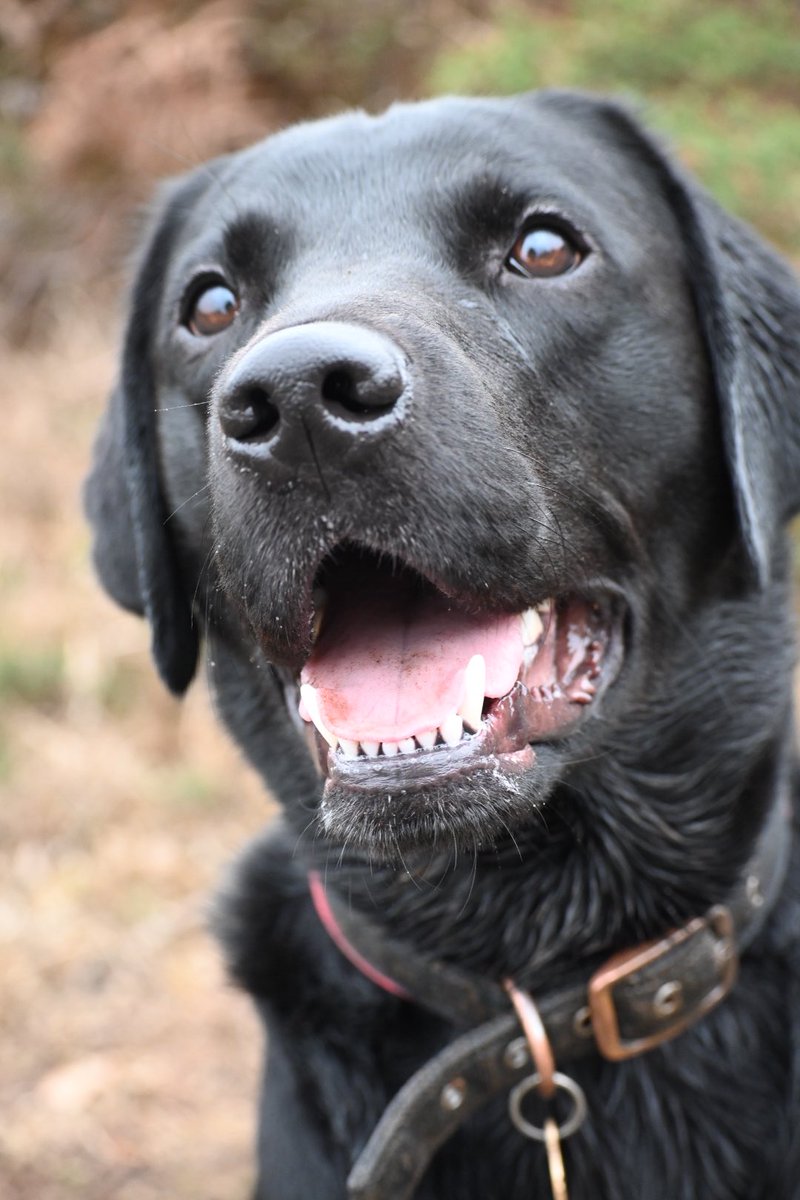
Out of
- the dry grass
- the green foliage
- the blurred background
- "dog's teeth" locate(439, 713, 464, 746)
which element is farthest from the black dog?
the green foliage

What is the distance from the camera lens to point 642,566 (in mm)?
2309

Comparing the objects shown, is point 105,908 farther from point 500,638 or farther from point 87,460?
point 87,460

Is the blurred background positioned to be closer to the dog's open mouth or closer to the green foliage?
the green foliage

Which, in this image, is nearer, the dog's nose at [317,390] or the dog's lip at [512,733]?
the dog's nose at [317,390]

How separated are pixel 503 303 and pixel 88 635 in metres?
3.90

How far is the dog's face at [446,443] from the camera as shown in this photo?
1.78 metres

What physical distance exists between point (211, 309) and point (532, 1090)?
1.52 m

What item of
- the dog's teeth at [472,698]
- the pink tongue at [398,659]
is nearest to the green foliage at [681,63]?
the pink tongue at [398,659]

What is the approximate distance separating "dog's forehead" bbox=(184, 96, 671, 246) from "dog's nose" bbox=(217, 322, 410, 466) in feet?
2.10

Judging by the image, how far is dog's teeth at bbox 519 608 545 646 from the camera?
209 centimetres

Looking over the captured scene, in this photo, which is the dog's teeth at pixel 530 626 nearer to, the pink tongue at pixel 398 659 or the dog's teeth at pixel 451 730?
the pink tongue at pixel 398 659

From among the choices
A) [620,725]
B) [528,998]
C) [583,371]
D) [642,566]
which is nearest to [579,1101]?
[528,998]

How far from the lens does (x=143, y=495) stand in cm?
269

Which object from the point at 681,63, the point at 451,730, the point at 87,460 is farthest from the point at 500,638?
the point at 87,460
